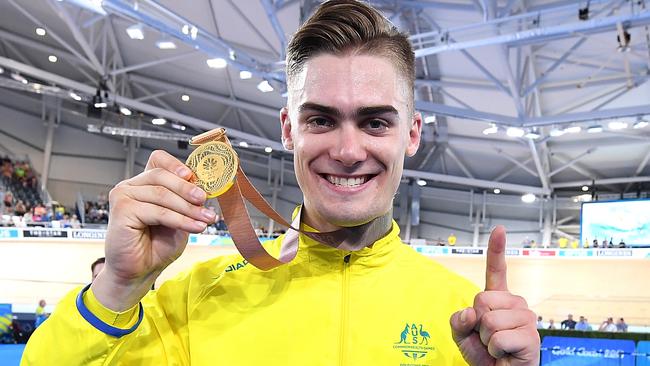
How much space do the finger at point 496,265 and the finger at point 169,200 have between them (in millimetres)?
653

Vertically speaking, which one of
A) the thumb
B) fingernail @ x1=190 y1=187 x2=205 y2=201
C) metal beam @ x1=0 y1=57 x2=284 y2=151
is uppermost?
metal beam @ x1=0 y1=57 x2=284 y2=151

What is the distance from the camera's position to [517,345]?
1203mm

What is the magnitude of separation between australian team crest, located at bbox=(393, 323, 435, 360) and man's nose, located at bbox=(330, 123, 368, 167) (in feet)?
1.62

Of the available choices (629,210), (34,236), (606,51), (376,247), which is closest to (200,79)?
(34,236)

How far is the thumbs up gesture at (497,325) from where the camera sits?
1213 mm

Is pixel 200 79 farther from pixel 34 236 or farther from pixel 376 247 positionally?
pixel 376 247

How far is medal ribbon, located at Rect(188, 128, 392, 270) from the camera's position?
4.70 feet

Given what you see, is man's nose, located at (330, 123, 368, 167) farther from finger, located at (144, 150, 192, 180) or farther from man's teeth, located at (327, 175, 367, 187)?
finger, located at (144, 150, 192, 180)

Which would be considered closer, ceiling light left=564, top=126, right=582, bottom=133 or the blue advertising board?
the blue advertising board

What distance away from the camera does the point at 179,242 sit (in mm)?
1316

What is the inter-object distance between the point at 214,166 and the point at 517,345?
79 cm

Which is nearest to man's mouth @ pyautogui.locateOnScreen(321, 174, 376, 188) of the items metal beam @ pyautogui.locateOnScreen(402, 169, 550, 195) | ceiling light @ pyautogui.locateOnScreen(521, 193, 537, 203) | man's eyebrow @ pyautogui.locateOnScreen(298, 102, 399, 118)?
man's eyebrow @ pyautogui.locateOnScreen(298, 102, 399, 118)

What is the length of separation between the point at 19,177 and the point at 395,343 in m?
23.9

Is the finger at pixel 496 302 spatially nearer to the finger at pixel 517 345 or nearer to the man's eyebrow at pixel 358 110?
the finger at pixel 517 345
